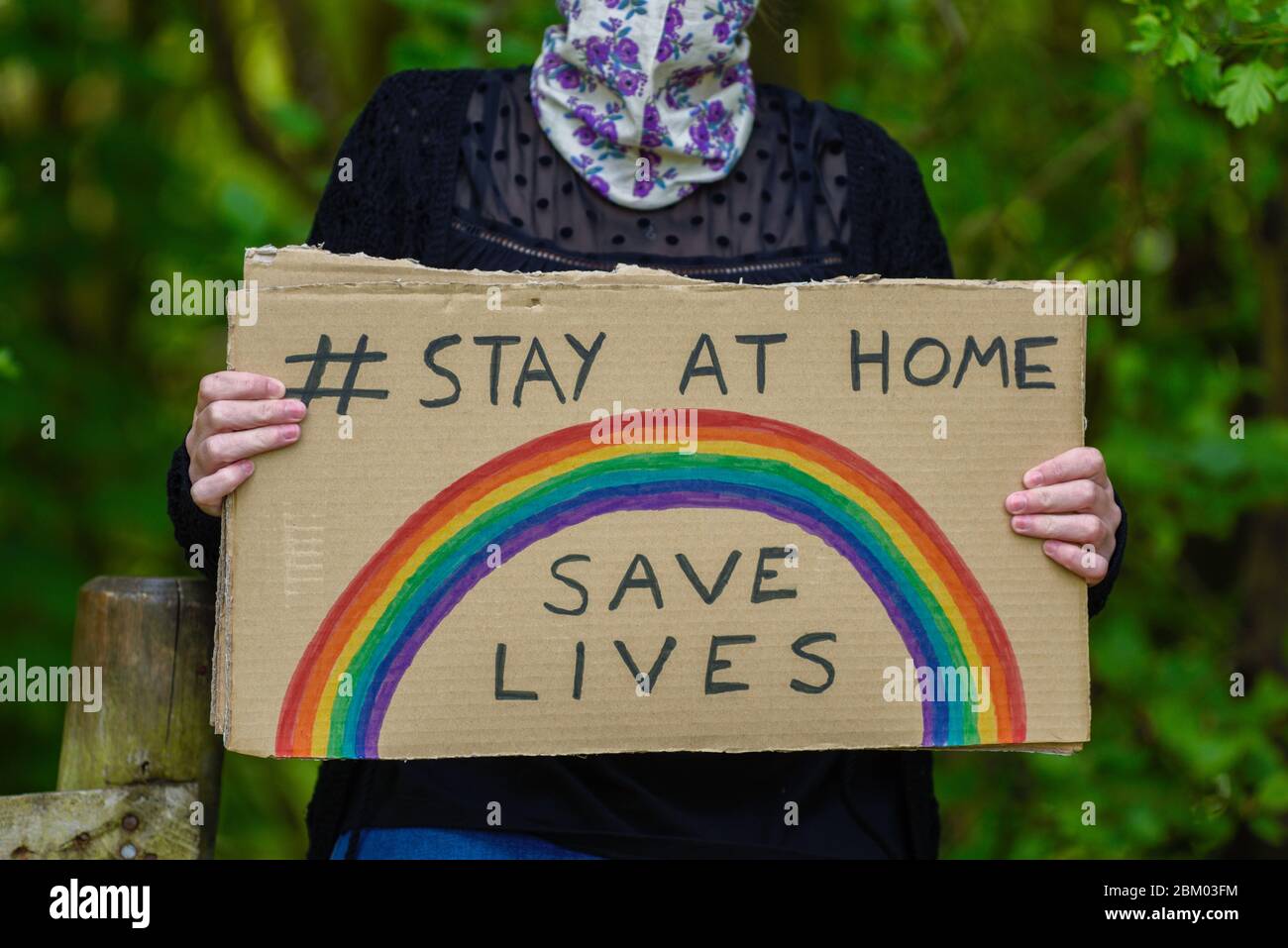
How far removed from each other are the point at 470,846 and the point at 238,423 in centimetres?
52

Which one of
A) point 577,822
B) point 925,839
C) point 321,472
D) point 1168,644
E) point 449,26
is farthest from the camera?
point 1168,644

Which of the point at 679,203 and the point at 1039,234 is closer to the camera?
the point at 679,203

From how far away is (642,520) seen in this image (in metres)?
1.43

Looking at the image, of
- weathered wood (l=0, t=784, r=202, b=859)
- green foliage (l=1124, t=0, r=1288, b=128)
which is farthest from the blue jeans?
green foliage (l=1124, t=0, r=1288, b=128)

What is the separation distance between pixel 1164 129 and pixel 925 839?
1.86 m

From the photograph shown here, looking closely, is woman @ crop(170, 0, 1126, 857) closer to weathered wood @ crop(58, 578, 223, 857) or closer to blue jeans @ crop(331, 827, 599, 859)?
blue jeans @ crop(331, 827, 599, 859)

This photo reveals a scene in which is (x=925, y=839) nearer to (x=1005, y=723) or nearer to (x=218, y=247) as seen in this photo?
(x=1005, y=723)

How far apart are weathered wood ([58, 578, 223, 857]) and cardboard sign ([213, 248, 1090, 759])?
9.3 inches

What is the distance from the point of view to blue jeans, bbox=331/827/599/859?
150 cm

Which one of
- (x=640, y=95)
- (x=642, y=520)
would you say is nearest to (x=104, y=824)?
(x=642, y=520)

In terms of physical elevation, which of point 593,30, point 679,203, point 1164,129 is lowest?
point 679,203

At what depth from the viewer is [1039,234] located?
10.7 feet

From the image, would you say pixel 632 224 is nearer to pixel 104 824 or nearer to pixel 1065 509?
pixel 1065 509
